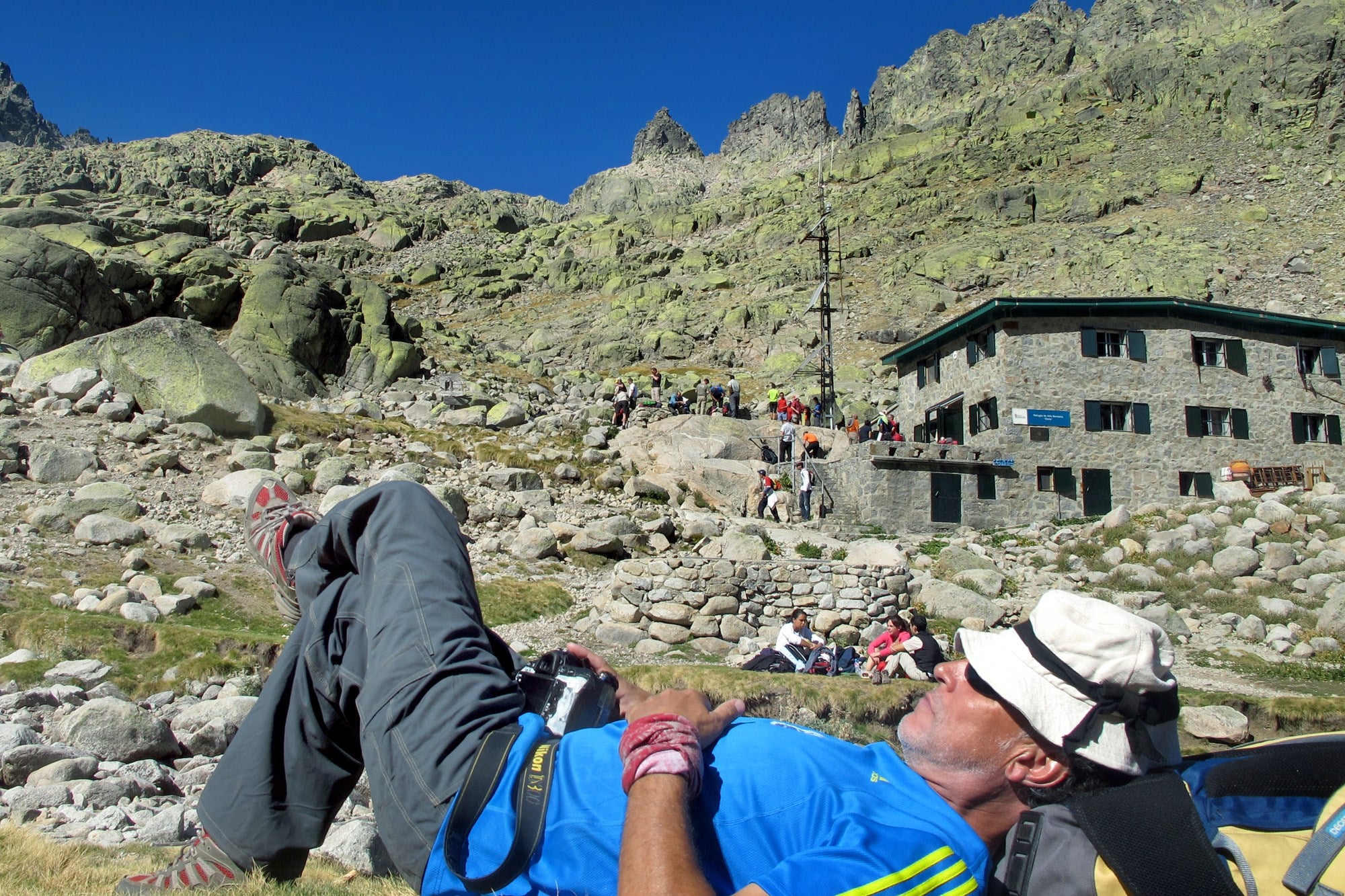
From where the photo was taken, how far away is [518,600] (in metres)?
15.5

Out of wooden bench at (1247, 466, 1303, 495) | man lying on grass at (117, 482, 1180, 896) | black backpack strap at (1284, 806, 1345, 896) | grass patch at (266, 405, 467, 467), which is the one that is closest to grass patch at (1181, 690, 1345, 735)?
man lying on grass at (117, 482, 1180, 896)

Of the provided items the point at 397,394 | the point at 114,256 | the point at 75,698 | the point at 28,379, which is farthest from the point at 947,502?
the point at 114,256

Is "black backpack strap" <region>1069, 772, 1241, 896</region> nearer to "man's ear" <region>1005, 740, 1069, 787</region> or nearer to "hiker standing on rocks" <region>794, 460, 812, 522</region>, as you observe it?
"man's ear" <region>1005, 740, 1069, 787</region>

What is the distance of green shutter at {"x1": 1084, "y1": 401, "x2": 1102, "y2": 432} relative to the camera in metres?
28.4

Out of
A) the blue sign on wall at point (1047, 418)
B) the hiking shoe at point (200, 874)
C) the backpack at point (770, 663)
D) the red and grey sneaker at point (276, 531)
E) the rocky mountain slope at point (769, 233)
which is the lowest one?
the backpack at point (770, 663)

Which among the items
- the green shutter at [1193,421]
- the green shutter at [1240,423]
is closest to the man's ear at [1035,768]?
the green shutter at [1193,421]

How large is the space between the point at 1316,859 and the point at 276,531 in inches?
161

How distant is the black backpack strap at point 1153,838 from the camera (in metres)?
2.06

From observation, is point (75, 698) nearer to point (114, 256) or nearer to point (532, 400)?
point (532, 400)

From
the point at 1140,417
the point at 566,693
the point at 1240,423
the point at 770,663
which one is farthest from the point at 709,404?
the point at 566,693

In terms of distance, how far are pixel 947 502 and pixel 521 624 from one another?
1699 cm

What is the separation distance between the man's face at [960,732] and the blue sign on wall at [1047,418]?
90.6ft

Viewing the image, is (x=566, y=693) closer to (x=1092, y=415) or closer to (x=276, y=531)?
(x=276, y=531)

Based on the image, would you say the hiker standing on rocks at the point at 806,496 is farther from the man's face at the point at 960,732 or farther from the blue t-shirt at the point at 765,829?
the blue t-shirt at the point at 765,829
